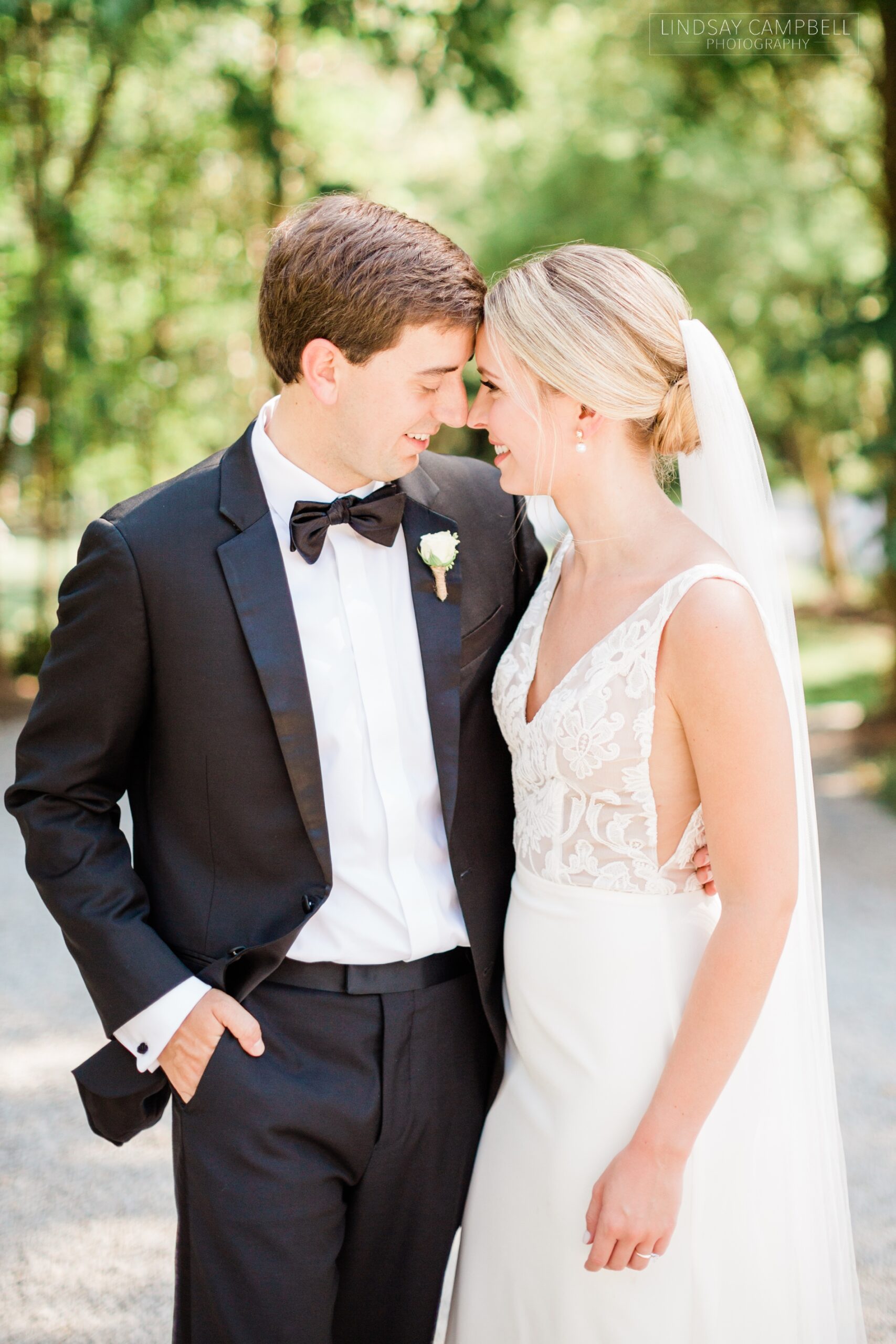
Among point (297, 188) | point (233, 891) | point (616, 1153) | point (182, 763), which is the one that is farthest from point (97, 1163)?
point (297, 188)

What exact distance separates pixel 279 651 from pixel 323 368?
0.57 metres

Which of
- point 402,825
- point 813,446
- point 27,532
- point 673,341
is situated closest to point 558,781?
point 402,825

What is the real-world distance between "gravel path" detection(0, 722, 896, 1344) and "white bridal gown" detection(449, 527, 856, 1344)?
5.10ft

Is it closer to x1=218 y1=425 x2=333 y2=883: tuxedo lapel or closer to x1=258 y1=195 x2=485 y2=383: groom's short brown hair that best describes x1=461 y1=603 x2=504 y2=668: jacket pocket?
x1=218 y1=425 x2=333 y2=883: tuxedo lapel

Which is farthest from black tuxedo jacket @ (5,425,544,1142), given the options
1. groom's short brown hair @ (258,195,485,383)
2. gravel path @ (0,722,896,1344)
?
gravel path @ (0,722,896,1344)

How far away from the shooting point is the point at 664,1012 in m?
2.04

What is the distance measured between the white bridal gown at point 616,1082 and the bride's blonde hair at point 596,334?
0.40m

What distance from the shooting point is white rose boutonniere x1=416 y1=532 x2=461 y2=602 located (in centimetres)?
227

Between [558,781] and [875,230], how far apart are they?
46.2 ft

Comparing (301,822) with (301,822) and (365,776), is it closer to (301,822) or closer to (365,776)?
(301,822)

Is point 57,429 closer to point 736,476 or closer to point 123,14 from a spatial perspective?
point 123,14

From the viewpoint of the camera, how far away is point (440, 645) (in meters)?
2.24

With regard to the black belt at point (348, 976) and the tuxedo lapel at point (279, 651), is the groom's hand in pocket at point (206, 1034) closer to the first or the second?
the black belt at point (348, 976)

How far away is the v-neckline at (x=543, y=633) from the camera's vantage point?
2.01 metres
